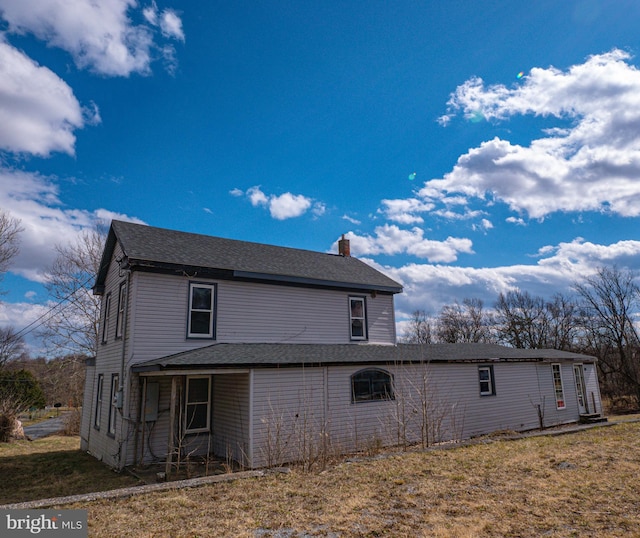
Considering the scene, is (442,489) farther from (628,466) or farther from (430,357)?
(430,357)

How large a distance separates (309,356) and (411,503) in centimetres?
642

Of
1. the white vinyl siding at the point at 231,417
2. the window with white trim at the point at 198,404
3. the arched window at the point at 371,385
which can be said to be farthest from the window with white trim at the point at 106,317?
the arched window at the point at 371,385

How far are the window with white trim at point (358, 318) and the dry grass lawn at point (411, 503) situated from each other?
282 inches

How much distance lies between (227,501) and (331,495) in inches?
70.7

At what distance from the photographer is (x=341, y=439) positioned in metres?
12.7

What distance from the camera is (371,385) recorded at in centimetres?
1382

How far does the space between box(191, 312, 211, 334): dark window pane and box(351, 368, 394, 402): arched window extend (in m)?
4.94

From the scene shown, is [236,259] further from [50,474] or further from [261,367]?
[50,474]

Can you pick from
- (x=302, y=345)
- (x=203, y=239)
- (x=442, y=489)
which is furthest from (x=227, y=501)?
(x=203, y=239)

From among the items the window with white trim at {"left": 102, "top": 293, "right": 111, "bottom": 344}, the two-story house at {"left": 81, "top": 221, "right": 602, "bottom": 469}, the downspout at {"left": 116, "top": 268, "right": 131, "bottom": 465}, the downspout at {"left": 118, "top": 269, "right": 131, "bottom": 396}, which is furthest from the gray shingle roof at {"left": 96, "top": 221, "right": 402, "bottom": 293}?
the window with white trim at {"left": 102, "top": 293, "right": 111, "bottom": 344}

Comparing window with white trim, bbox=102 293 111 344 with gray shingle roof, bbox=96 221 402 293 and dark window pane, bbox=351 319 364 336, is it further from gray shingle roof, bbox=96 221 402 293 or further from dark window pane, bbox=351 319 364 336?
dark window pane, bbox=351 319 364 336

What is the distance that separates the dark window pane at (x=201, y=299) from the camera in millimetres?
13438

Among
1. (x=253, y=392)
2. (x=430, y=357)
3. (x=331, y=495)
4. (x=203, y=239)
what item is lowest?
(x=331, y=495)

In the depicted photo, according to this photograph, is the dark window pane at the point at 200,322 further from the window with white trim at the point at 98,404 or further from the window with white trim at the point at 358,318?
the window with white trim at the point at 358,318
